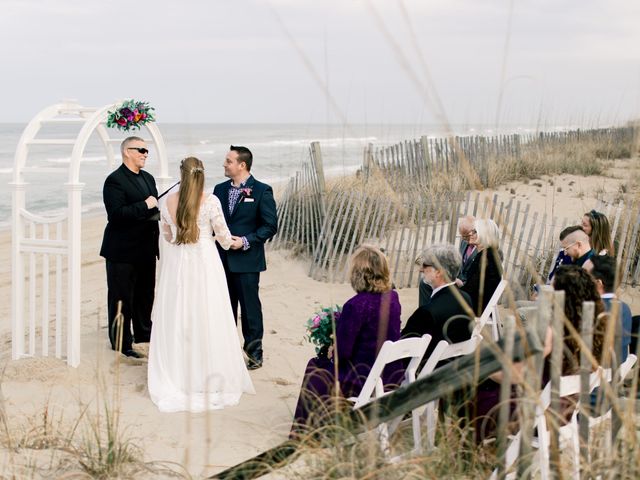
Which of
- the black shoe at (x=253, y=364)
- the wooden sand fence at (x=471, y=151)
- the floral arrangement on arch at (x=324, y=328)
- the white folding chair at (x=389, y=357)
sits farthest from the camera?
the wooden sand fence at (x=471, y=151)

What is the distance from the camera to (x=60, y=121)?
6.67 m

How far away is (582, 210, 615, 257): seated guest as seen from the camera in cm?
645

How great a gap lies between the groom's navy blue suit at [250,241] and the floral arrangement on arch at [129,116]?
85cm

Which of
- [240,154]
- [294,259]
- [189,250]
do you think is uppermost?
[240,154]

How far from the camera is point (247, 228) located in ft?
22.3

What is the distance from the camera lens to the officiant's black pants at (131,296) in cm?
679

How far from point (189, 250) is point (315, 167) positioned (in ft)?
17.5

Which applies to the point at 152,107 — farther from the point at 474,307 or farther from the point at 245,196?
the point at 474,307

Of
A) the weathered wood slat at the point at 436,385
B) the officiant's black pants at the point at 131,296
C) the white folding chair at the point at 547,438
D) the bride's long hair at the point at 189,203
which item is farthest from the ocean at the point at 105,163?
the white folding chair at the point at 547,438

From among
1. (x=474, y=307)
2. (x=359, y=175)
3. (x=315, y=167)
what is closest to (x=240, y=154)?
(x=474, y=307)

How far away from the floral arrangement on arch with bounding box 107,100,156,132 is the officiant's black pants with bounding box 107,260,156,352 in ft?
3.73

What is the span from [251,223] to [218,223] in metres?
0.67

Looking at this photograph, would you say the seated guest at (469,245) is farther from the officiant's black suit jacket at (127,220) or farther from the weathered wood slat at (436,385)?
the weathered wood slat at (436,385)

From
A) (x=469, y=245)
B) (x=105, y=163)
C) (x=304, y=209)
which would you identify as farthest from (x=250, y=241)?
(x=105, y=163)
